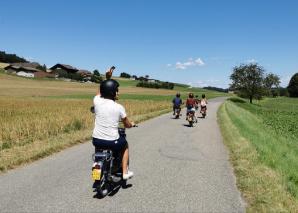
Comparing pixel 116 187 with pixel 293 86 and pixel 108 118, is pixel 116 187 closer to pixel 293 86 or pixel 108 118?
pixel 108 118

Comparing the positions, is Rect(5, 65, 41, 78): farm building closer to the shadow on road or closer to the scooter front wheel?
the shadow on road

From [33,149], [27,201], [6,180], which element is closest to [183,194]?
[27,201]

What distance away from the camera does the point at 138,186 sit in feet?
22.9

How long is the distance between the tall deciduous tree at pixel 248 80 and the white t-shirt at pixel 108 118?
75.2 metres

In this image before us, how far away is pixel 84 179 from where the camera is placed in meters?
7.41

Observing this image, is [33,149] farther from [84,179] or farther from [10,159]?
[84,179]

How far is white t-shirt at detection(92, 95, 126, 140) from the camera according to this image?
632cm

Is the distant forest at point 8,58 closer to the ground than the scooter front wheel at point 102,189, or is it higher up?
higher up

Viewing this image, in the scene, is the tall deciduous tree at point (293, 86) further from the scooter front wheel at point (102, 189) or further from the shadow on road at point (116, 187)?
the scooter front wheel at point (102, 189)

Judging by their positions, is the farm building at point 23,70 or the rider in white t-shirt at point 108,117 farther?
the farm building at point 23,70

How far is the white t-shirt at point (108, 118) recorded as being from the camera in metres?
6.32

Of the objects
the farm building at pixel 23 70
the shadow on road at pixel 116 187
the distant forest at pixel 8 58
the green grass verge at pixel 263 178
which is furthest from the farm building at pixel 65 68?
the shadow on road at pixel 116 187

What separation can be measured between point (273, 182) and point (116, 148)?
3116 millimetres

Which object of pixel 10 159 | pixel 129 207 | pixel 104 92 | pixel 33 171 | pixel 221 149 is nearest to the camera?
pixel 129 207
